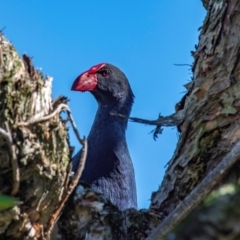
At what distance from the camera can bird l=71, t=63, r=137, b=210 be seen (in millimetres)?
4215

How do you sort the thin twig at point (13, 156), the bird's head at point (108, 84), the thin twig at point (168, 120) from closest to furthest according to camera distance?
the thin twig at point (13, 156)
the thin twig at point (168, 120)
the bird's head at point (108, 84)

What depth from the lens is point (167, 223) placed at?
1.34 meters

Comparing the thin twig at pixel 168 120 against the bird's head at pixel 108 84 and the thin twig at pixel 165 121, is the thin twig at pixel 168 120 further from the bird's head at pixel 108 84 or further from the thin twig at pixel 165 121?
the bird's head at pixel 108 84

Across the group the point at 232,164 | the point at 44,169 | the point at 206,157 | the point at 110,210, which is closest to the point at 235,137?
the point at 206,157

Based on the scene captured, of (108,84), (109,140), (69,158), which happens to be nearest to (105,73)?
(108,84)

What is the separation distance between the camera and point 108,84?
6.02 meters

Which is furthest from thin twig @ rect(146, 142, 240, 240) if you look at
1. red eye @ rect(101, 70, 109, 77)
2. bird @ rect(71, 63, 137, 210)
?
red eye @ rect(101, 70, 109, 77)

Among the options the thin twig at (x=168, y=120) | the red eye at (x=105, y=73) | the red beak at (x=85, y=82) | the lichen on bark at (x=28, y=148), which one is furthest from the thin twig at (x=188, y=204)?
the red eye at (x=105, y=73)

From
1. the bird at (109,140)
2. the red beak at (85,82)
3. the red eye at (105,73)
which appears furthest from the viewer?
the red eye at (105,73)

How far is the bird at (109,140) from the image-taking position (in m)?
4.21

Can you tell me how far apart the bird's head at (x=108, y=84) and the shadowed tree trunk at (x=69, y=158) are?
3645 millimetres

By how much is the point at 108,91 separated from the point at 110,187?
6.82 ft

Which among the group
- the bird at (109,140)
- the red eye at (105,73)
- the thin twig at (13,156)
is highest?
the red eye at (105,73)

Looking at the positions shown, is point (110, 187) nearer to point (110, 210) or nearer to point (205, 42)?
→ point (205, 42)
